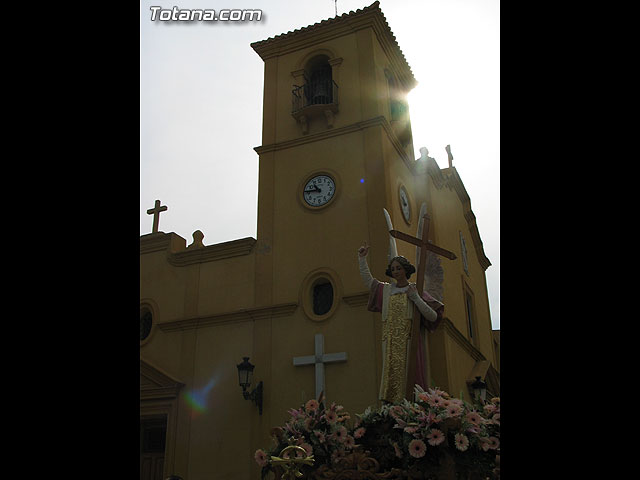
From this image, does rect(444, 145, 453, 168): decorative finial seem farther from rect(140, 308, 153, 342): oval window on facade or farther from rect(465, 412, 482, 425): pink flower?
rect(465, 412, 482, 425): pink flower

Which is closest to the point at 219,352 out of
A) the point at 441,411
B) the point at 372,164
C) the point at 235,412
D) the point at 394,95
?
the point at 235,412

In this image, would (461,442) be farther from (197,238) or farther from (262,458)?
(197,238)

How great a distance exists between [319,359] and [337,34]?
29.7 feet

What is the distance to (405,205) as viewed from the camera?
15984 millimetres

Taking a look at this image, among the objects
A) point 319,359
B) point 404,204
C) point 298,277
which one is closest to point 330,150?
point 404,204

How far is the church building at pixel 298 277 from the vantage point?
44.0ft

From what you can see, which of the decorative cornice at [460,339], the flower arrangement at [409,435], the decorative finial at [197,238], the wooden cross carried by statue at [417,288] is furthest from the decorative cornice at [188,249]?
the flower arrangement at [409,435]

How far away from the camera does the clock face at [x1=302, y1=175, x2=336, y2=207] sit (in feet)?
49.9

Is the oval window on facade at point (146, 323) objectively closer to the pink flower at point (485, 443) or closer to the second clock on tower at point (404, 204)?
the second clock on tower at point (404, 204)

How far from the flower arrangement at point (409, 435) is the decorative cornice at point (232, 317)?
9.02 m

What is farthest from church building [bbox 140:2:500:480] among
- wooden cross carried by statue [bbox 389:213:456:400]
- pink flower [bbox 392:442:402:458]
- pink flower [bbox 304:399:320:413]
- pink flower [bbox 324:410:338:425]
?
pink flower [bbox 392:442:402:458]
